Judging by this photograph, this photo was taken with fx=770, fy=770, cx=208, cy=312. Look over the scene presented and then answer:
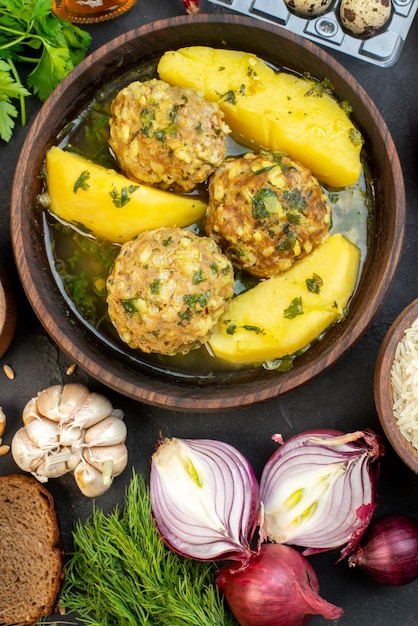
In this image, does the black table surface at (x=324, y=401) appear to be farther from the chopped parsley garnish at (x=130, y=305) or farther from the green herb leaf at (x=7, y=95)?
the chopped parsley garnish at (x=130, y=305)

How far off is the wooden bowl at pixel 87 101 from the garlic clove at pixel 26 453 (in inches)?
23.4

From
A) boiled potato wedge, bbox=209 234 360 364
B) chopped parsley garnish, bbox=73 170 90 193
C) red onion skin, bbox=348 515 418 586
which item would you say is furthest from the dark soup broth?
red onion skin, bbox=348 515 418 586

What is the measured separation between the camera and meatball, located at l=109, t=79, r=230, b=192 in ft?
9.18

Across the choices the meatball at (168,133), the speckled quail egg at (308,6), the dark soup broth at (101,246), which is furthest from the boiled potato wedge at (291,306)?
the speckled quail egg at (308,6)

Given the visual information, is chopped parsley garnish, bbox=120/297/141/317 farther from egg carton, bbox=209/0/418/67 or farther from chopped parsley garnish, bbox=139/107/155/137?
egg carton, bbox=209/0/418/67

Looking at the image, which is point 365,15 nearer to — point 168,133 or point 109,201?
point 168,133

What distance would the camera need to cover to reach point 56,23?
3.32 metres

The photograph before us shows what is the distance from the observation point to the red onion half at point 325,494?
3.32 metres

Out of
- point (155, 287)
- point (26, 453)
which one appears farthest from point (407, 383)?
point (26, 453)

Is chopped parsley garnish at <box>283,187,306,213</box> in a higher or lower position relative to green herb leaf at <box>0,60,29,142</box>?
higher

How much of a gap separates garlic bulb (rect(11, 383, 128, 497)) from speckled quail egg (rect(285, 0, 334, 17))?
1960mm

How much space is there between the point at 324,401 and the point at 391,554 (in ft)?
2.36

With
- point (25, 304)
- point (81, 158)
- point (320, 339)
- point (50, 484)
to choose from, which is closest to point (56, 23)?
point (81, 158)

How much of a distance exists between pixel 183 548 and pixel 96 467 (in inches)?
20.5
